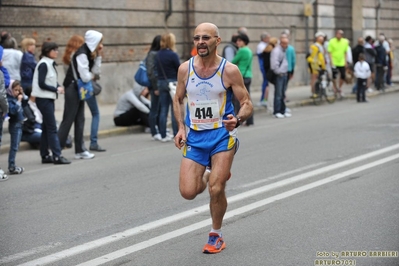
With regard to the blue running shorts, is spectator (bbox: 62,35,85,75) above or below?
above

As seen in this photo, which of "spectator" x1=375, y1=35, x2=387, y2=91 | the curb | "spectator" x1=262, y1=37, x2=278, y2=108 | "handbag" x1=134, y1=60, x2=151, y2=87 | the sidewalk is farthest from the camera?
"spectator" x1=375, y1=35, x2=387, y2=91

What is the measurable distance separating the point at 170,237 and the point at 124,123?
30.9 feet

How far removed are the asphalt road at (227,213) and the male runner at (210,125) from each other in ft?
1.51

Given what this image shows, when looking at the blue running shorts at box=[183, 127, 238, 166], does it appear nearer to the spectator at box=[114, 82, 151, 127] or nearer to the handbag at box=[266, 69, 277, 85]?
the spectator at box=[114, 82, 151, 127]

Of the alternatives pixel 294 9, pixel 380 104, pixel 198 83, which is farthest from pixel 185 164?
pixel 294 9

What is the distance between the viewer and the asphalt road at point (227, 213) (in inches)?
256

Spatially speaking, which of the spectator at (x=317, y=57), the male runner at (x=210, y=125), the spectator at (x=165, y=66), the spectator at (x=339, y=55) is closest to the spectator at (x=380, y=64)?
the spectator at (x=339, y=55)

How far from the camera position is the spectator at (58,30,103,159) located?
1226 cm

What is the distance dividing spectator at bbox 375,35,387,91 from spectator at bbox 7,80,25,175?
17.3 meters

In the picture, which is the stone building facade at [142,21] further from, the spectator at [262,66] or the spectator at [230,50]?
the spectator at [230,50]

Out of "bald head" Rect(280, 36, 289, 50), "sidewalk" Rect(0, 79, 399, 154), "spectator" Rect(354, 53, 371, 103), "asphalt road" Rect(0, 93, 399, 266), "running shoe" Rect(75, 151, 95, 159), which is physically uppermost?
"bald head" Rect(280, 36, 289, 50)

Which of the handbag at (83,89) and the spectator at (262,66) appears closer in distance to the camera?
the handbag at (83,89)

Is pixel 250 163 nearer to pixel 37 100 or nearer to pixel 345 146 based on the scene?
pixel 345 146

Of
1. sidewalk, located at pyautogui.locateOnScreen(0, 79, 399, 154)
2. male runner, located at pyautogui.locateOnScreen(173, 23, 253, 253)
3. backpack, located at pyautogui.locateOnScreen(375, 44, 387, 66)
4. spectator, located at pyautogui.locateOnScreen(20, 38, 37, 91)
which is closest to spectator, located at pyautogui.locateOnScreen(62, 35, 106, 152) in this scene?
sidewalk, located at pyautogui.locateOnScreen(0, 79, 399, 154)
